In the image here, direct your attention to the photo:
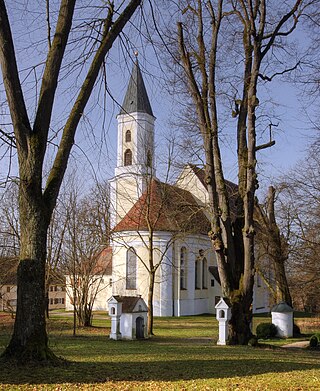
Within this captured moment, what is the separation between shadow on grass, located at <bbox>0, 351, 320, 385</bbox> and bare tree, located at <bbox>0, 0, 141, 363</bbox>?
0.47 meters

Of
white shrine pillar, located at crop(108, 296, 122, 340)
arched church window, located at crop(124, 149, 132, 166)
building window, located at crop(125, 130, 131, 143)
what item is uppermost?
building window, located at crop(125, 130, 131, 143)

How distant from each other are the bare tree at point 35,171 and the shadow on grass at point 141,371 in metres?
0.47

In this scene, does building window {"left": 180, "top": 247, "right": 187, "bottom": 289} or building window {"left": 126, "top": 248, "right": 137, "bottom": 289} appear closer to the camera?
building window {"left": 126, "top": 248, "right": 137, "bottom": 289}

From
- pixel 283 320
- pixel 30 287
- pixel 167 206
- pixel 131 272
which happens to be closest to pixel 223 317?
pixel 283 320

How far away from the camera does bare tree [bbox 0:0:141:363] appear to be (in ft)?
23.3

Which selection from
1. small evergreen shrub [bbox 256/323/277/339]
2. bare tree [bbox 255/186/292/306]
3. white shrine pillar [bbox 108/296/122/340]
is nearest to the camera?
white shrine pillar [bbox 108/296/122/340]

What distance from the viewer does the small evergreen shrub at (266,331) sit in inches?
870

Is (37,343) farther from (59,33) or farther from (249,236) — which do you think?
(249,236)

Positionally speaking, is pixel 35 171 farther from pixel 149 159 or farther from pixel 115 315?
pixel 149 159

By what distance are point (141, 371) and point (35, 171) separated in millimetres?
3332

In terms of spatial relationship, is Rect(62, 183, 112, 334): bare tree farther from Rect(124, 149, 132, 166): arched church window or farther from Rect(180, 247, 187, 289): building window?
Rect(124, 149, 132, 166): arched church window

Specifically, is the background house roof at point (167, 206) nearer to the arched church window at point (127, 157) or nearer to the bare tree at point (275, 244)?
the bare tree at point (275, 244)

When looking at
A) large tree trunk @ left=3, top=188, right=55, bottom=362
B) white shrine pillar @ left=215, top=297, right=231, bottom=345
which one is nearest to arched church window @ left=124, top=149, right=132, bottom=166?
white shrine pillar @ left=215, top=297, right=231, bottom=345

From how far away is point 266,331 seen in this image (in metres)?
22.2
